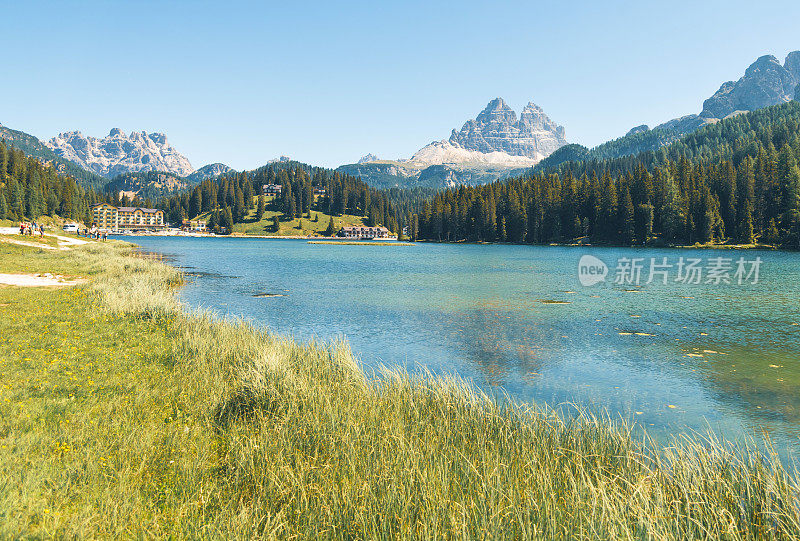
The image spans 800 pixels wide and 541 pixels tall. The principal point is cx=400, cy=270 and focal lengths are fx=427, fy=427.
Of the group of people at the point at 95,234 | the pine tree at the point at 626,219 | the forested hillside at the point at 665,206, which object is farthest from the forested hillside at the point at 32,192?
the pine tree at the point at 626,219

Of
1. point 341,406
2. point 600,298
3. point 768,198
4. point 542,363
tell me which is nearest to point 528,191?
point 768,198

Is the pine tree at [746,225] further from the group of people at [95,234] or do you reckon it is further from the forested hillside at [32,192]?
the forested hillside at [32,192]

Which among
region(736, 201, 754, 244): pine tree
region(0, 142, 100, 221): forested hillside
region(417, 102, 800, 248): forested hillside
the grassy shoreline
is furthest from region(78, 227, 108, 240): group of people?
region(736, 201, 754, 244): pine tree

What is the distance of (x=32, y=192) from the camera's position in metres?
139

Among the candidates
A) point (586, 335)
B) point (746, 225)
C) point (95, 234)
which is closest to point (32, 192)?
point (95, 234)

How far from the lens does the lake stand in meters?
14.7

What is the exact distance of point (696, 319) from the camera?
29297 mm

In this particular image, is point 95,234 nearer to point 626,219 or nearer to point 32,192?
point 32,192

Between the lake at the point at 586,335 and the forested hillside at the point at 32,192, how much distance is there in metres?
123

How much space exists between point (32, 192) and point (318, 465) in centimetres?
17865

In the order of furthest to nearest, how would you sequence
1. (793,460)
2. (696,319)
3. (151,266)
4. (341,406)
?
(151,266), (696,319), (793,460), (341,406)

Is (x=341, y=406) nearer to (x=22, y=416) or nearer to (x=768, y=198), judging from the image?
(x=22, y=416)

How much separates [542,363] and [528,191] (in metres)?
154

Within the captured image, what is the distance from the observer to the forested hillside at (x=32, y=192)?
128 meters
